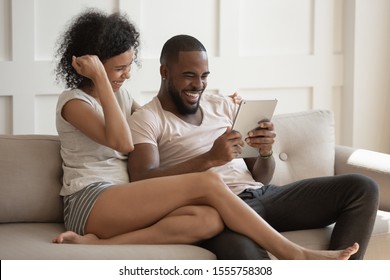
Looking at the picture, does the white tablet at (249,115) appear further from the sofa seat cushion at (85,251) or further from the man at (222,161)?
the sofa seat cushion at (85,251)

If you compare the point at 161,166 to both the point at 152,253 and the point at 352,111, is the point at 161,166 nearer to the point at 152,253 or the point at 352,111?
the point at 152,253

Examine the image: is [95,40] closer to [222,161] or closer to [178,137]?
[178,137]

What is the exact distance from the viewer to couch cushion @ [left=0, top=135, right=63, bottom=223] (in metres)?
2.81

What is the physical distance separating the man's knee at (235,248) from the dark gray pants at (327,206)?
10 cm

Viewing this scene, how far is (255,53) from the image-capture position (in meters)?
4.43

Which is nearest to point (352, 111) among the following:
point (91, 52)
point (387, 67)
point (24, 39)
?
point (387, 67)

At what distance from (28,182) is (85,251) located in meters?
0.51

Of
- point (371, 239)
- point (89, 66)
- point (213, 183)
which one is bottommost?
point (371, 239)

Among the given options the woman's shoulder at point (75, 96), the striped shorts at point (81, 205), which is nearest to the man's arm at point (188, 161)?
the striped shorts at point (81, 205)

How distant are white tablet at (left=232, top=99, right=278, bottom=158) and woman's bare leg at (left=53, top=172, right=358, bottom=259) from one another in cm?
25

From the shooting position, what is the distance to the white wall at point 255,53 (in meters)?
3.95

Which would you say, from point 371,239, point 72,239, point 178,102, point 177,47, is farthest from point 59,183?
point 371,239

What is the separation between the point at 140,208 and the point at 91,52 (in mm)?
589

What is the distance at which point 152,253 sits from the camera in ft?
8.02
